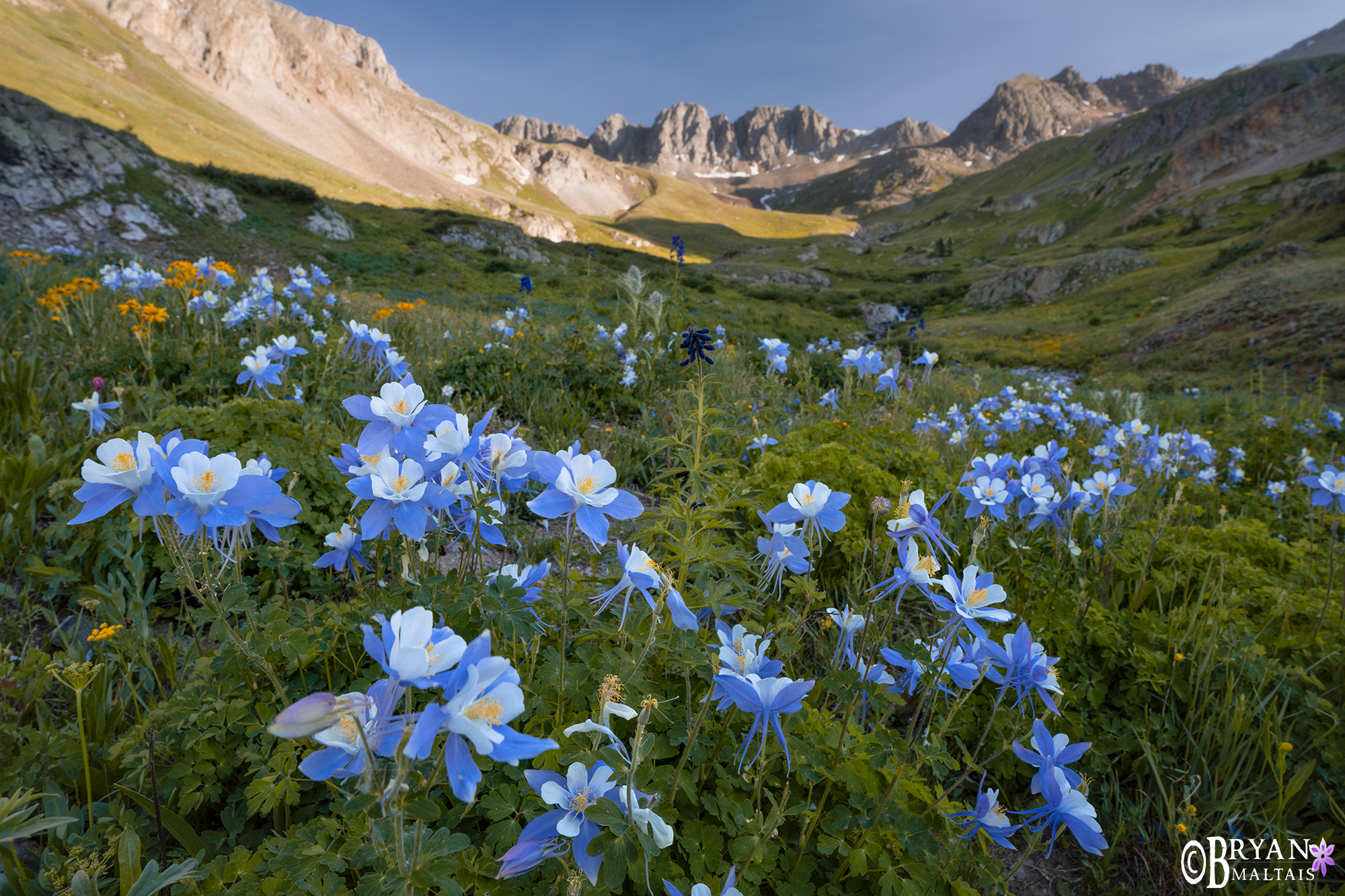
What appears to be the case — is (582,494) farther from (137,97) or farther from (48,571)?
(137,97)

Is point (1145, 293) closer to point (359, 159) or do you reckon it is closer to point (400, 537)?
point (400, 537)

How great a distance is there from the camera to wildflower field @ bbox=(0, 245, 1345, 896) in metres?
1.02

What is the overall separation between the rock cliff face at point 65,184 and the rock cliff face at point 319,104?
Result: 185ft

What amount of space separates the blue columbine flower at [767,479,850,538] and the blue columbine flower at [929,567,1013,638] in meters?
0.28

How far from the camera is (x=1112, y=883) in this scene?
5.98 ft

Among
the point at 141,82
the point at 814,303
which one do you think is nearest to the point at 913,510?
the point at 814,303

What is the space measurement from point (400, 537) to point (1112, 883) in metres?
2.52

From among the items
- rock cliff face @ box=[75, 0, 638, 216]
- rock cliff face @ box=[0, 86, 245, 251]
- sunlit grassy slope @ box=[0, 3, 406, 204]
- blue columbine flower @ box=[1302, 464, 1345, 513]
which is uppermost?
rock cliff face @ box=[75, 0, 638, 216]

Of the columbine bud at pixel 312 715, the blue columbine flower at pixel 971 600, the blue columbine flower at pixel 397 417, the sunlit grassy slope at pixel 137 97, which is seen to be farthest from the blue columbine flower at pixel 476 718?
the sunlit grassy slope at pixel 137 97

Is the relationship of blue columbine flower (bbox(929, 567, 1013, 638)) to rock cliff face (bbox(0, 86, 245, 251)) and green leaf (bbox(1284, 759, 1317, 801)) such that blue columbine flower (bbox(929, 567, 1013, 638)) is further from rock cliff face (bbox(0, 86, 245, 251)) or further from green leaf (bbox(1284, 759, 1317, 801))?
rock cliff face (bbox(0, 86, 245, 251))

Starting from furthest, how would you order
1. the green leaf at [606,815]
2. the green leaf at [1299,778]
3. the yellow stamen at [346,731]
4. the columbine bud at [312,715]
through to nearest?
1. the green leaf at [1299,778]
2. the green leaf at [606,815]
3. the yellow stamen at [346,731]
4. the columbine bud at [312,715]

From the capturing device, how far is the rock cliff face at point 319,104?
7362cm

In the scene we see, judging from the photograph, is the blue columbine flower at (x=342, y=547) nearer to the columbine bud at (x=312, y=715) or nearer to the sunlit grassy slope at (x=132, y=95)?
the columbine bud at (x=312, y=715)

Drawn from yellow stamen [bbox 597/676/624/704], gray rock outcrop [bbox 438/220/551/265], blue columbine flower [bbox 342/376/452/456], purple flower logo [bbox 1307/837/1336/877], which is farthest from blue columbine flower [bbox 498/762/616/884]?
gray rock outcrop [bbox 438/220/551/265]
